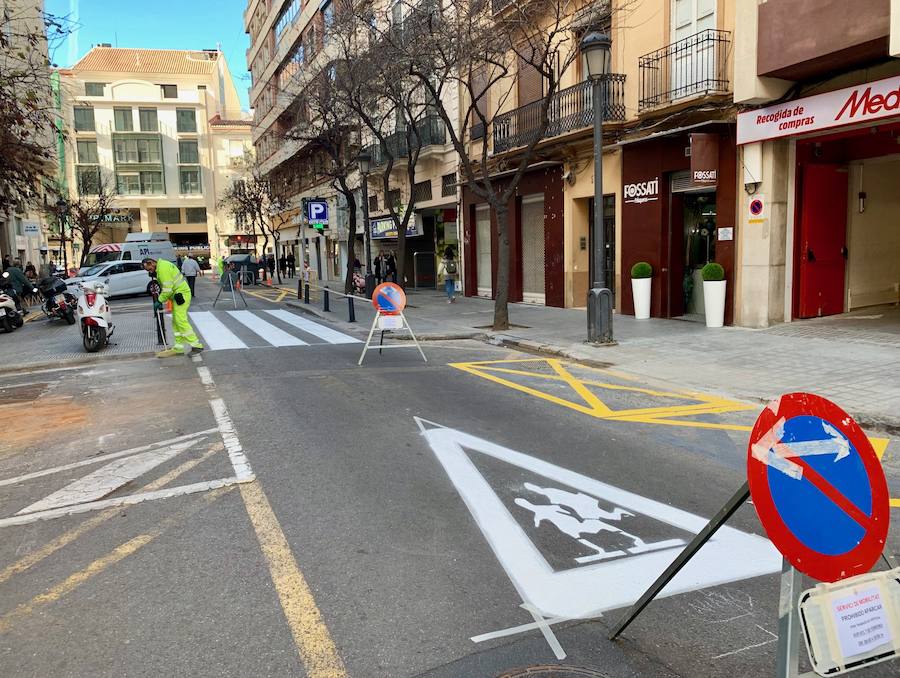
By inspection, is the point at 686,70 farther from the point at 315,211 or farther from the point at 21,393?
the point at 21,393

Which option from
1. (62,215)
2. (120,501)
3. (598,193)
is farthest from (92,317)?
(62,215)

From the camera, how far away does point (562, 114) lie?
17.6m

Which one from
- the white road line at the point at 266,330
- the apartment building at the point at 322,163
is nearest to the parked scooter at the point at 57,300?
the white road line at the point at 266,330

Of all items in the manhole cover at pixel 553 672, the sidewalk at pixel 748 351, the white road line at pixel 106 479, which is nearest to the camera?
the manhole cover at pixel 553 672

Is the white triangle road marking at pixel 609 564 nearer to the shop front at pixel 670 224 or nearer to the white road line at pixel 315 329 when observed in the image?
the white road line at pixel 315 329

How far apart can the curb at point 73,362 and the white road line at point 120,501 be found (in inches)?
295

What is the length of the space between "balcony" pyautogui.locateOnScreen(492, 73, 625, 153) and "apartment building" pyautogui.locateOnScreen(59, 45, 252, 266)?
52837 millimetres

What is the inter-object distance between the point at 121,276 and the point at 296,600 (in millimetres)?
27880

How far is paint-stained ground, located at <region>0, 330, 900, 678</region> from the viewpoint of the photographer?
2.97 m

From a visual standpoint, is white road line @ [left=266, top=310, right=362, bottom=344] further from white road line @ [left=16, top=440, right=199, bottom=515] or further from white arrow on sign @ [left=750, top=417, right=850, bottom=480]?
white arrow on sign @ [left=750, top=417, right=850, bottom=480]

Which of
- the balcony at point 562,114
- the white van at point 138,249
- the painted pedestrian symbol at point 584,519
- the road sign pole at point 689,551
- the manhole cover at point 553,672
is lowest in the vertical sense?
the manhole cover at point 553,672

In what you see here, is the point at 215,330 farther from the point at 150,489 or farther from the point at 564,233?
the point at 150,489

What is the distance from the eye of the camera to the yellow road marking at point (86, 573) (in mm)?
3342

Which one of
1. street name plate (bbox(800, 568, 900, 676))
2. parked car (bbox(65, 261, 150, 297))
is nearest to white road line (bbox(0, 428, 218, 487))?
street name plate (bbox(800, 568, 900, 676))
